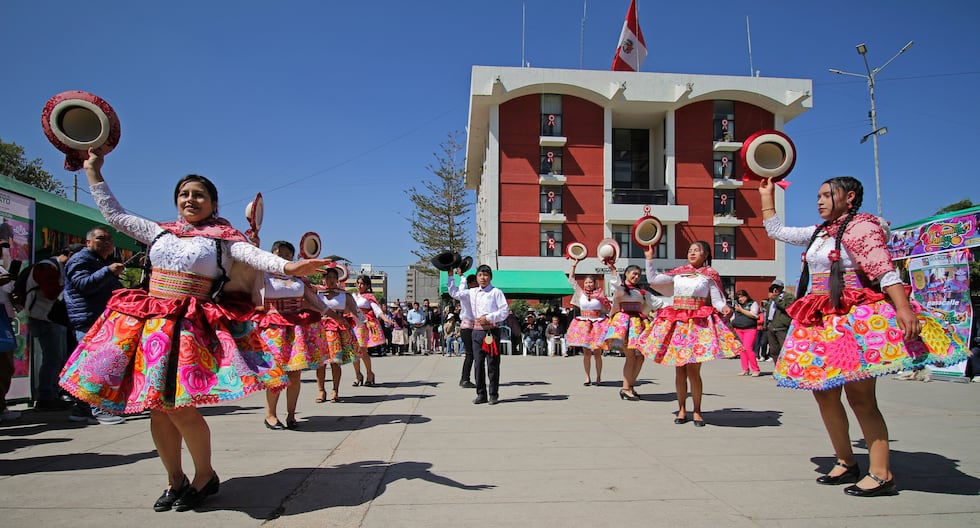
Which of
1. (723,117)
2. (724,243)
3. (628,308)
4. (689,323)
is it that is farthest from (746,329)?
(723,117)

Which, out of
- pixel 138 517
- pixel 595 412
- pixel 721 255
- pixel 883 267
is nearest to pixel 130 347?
pixel 138 517

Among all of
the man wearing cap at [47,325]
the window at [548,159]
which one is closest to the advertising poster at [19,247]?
the man wearing cap at [47,325]

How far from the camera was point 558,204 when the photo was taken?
36.9m

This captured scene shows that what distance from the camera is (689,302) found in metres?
6.44

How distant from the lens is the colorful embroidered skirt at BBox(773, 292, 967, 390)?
370cm

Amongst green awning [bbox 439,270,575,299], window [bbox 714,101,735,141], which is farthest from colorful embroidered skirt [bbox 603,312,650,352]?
window [bbox 714,101,735,141]

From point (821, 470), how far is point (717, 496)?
1189 millimetres

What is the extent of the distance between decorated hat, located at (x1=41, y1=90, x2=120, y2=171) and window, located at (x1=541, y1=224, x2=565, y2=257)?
109 feet

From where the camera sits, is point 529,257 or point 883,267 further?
point 529,257

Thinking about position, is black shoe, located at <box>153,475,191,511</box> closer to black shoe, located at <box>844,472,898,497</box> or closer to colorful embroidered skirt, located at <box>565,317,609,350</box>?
black shoe, located at <box>844,472,898,497</box>

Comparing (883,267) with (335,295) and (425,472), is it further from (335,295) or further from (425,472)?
(335,295)

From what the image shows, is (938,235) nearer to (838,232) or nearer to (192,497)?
(838,232)

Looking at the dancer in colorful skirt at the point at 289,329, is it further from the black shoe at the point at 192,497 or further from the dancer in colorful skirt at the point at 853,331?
the dancer in colorful skirt at the point at 853,331

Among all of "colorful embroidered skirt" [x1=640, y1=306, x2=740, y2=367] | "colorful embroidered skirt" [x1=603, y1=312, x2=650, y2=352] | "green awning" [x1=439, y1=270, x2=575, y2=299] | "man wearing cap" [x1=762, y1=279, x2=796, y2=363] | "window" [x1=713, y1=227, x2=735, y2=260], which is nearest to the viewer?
"colorful embroidered skirt" [x1=640, y1=306, x2=740, y2=367]
